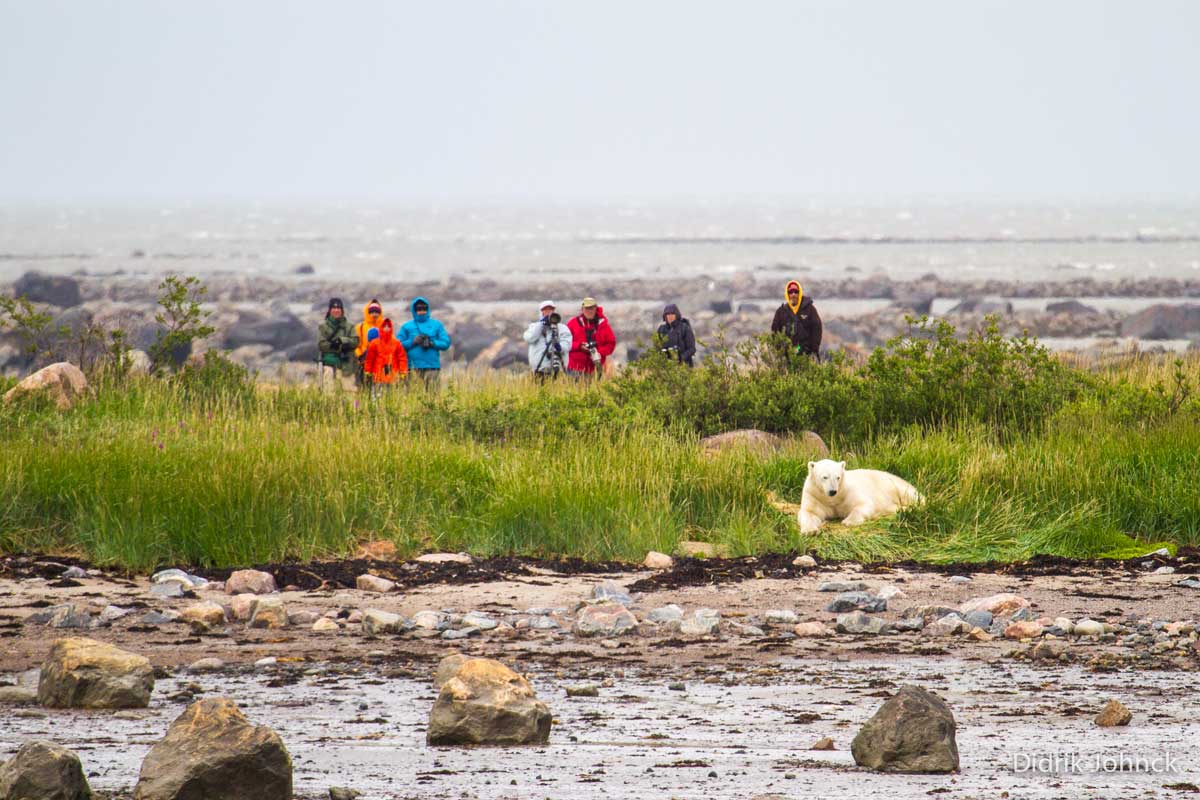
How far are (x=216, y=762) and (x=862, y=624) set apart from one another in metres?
4.37

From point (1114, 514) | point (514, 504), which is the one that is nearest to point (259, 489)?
point (514, 504)

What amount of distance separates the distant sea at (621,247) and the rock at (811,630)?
252 ft

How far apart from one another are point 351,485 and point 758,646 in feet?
13.4

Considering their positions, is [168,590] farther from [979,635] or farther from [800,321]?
[800,321]

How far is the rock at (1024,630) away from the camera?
8688 millimetres

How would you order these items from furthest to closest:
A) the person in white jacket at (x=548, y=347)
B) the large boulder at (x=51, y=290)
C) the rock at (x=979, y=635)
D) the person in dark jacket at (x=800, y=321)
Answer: the large boulder at (x=51, y=290) → the person in white jacket at (x=548, y=347) → the person in dark jacket at (x=800, y=321) → the rock at (x=979, y=635)

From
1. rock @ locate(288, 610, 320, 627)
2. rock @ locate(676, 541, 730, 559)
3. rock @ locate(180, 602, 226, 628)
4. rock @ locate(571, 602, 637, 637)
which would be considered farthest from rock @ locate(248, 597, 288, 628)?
rock @ locate(676, 541, 730, 559)

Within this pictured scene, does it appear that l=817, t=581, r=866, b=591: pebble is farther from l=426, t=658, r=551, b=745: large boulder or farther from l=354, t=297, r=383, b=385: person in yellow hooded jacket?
l=354, t=297, r=383, b=385: person in yellow hooded jacket

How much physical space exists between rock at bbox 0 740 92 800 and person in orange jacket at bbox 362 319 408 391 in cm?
1262

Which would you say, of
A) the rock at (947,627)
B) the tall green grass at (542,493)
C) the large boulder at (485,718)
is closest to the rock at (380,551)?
the tall green grass at (542,493)

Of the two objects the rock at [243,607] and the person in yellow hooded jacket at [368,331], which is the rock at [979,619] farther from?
the person in yellow hooded jacket at [368,331]

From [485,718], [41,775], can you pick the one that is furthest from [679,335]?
[41,775]

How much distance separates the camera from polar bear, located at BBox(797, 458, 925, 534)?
38.1 feet

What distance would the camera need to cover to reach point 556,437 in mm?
13852
